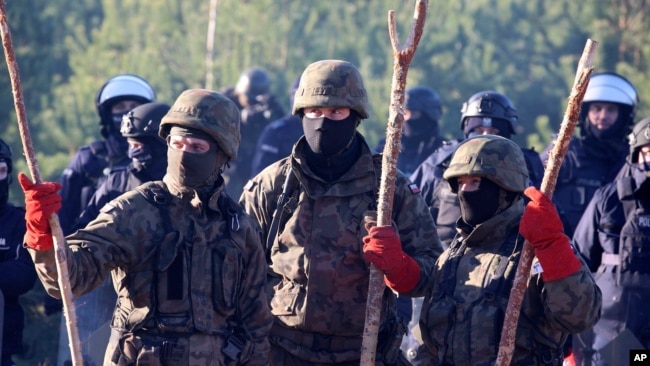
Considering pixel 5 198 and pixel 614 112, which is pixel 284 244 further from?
pixel 614 112

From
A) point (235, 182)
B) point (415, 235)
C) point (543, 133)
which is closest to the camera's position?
point (415, 235)

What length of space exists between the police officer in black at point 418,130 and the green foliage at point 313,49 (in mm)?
5308

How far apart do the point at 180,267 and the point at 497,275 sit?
154 cm

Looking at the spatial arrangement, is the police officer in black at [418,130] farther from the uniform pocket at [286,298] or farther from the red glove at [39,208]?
the red glove at [39,208]

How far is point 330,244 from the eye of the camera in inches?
257

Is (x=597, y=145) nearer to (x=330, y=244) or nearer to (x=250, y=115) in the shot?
(x=330, y=244)

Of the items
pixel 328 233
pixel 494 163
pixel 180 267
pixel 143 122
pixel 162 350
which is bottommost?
pixel 162 350

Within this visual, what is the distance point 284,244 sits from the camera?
21.6 feet

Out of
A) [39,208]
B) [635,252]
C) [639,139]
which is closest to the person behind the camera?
[39,208]

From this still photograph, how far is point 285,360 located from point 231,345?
0.70 meters

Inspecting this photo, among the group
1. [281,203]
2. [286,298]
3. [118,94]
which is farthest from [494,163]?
[118,94]

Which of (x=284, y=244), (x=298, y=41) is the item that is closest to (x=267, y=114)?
(x=298, y=41)

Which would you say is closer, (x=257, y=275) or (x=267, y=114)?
(x=257, y=275)

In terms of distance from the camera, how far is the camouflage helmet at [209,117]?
240 inches
